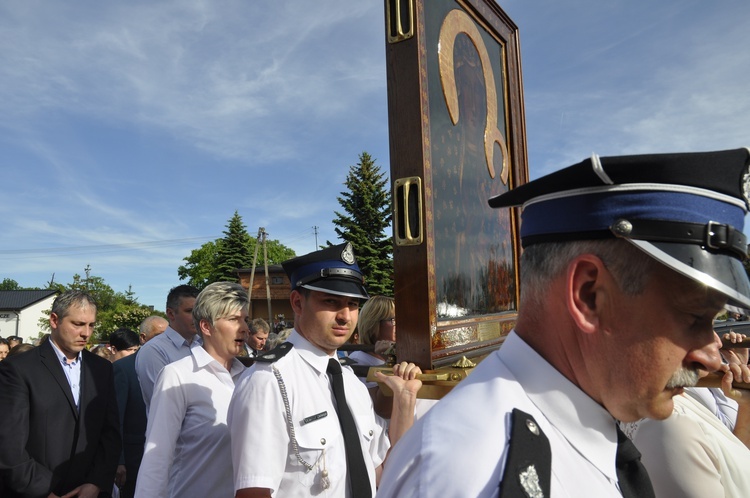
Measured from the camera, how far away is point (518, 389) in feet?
3.13

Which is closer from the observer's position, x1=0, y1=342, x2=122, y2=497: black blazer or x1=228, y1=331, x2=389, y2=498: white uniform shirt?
Result: x1=228, y1=331, x2=389, y2=498: white uniform shirt

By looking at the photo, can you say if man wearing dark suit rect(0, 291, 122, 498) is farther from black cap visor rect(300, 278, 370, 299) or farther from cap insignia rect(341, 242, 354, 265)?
cap insignia rect(341, 242, 354, 265)

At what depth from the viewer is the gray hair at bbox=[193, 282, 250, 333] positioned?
124 inches

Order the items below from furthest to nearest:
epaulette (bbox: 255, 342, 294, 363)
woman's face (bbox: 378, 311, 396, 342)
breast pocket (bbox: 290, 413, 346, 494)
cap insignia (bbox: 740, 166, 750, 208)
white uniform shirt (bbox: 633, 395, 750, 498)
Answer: woman's face (bbox: 378, 311, 396, 342) → epaulette (bbox: 255, 342, 294, 363) → breast pocket (bbox: 290, 413, 346, 494) → white uniform shirt (bbox: 633, 395, 750, 498) → cap insignia (bbox: 740, 166, 750, 208)

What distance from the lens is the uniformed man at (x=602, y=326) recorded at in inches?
33.7

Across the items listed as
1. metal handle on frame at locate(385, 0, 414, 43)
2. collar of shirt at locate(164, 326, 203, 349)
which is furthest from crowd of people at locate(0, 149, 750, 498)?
metal handle on frame at locate(385, 0, 414, 43)

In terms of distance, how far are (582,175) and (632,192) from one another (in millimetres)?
87

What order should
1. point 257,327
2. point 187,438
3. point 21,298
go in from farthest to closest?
point 21,298 < point 257,327 < point 187,438

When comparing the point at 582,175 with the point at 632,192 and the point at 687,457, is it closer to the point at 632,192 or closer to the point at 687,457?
the point at 632,192

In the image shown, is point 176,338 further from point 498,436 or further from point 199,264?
point 199,264

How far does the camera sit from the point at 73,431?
12.0 ft

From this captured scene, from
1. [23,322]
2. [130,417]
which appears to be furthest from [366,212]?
[23,322]

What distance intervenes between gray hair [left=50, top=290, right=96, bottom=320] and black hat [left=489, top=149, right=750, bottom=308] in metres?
3.88

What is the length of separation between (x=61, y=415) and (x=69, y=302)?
0.81 meters
